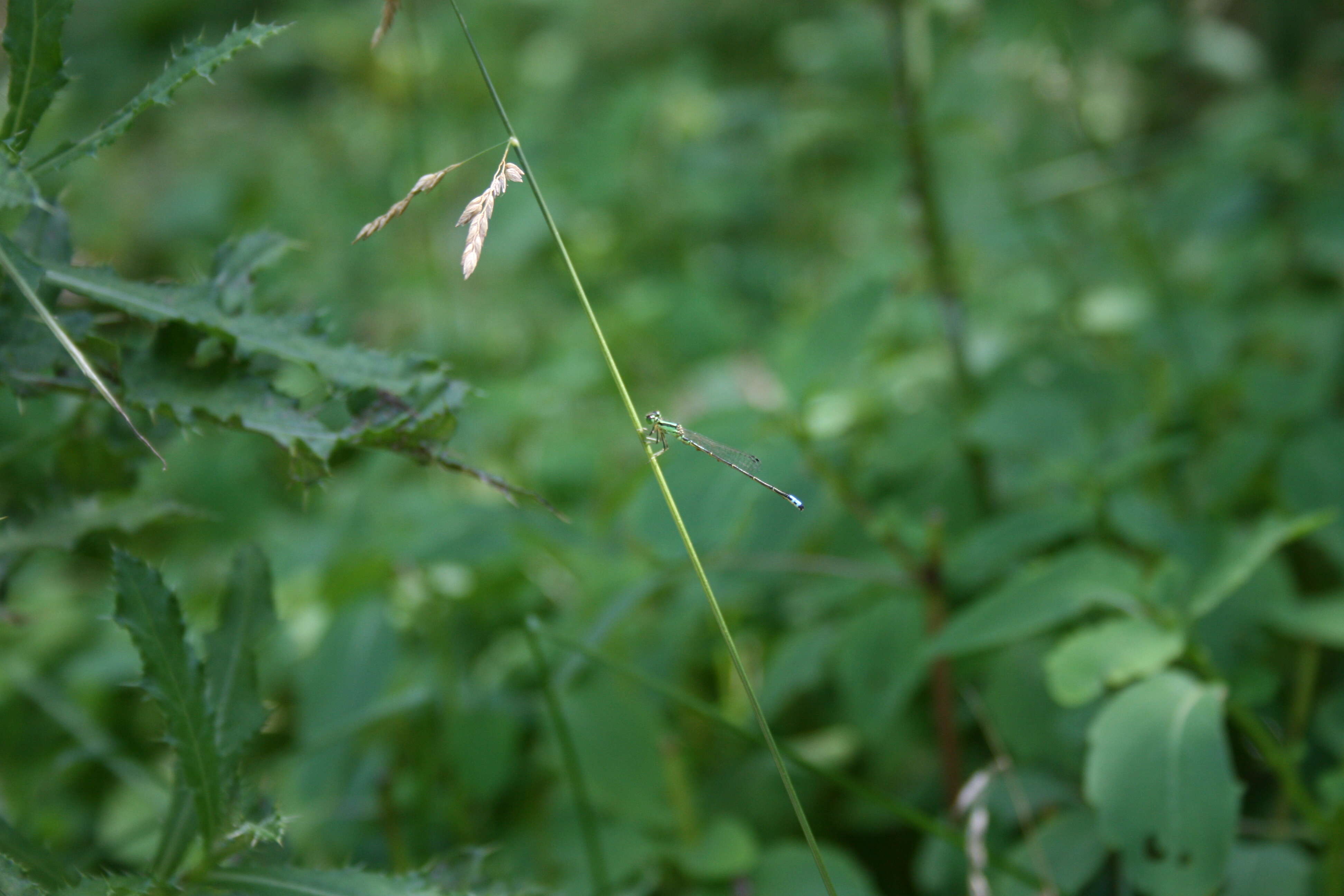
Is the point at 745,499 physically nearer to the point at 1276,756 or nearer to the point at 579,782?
the point at 579,782

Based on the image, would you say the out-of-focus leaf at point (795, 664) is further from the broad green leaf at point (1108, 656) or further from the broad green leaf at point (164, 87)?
the broad green leaf at point (164, 87)

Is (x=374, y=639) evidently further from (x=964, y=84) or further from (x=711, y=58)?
(x=711, y=58)

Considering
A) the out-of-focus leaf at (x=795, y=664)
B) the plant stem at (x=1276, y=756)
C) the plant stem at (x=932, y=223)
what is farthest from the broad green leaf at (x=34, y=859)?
the plant stem at (x=932, y=223)

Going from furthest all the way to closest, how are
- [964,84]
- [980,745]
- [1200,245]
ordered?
1. [1200,245]
2. [964,84]
3. [980,745]

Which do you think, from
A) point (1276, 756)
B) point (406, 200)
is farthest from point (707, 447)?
point (1276, 756)

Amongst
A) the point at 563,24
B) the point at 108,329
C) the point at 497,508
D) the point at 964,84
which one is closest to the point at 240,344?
the point at 108,329

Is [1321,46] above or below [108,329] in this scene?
above
